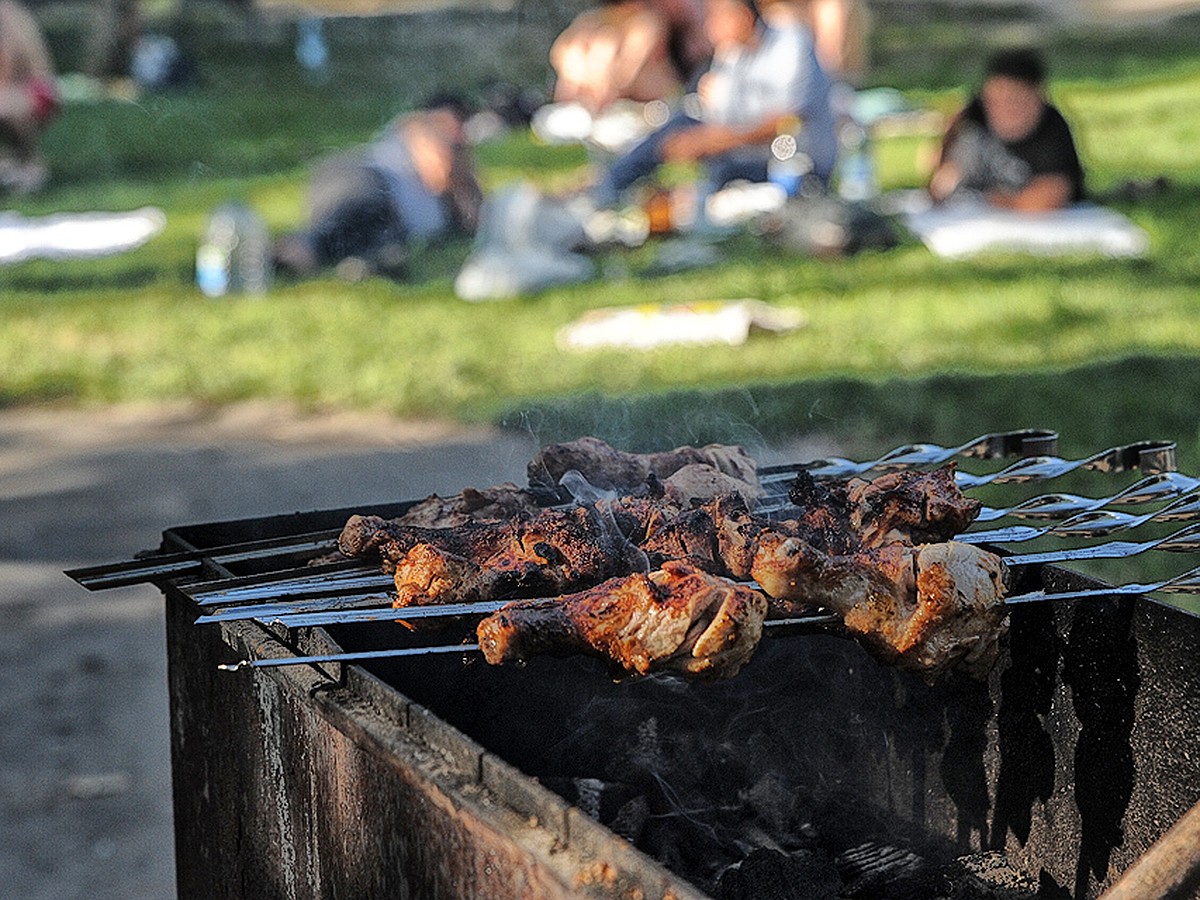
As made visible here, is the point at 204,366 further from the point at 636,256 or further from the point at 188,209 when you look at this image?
the point at 188,209

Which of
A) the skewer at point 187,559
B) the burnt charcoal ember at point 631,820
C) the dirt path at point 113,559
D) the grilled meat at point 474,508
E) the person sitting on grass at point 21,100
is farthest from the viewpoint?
the person sitting on grass at point 21,100

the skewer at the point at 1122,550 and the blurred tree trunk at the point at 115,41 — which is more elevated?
the blurred tree trunk at the point at 115,41

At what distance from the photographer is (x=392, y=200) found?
12.0 metres

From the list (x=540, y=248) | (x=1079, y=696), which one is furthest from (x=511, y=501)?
(x=540, y=248)

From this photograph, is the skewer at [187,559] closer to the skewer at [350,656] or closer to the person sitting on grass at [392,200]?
the skewer at [350,656]

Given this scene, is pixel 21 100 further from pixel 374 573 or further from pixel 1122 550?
pixel 1122 550

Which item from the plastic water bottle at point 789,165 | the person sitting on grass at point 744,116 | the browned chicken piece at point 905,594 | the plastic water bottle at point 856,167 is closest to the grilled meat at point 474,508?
the browned chicken piece at point 905,594

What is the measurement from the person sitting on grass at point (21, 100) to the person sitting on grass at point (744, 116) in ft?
22.6

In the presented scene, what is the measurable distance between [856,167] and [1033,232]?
2.29m

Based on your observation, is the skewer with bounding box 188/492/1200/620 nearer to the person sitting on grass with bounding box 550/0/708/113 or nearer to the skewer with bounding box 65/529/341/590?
the skewer with bounding box 65/529/341/590

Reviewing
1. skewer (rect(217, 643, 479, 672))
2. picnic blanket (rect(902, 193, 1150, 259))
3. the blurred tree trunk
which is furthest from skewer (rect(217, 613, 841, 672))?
the blurred tree trunk

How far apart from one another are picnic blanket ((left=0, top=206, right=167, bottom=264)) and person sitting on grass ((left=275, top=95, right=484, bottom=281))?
214cm

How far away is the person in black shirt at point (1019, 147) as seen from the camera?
11250 millimetres

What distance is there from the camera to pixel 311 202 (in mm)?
11891
